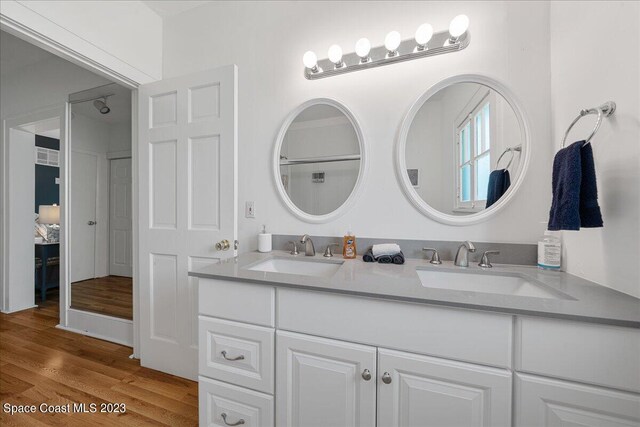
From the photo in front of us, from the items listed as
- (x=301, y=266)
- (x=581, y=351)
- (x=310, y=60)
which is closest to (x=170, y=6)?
(x=310, y=60)

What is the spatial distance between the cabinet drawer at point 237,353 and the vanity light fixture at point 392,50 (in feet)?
4.71

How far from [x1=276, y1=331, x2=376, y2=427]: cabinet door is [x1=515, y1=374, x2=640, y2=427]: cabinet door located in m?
0.44

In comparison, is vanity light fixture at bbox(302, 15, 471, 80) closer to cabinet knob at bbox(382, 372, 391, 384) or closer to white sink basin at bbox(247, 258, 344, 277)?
white sink basin at bbox(247, 258, 344, 277)

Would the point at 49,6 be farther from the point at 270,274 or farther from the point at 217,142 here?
the point at 270,274

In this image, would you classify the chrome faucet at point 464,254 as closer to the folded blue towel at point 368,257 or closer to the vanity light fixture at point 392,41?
the folded blue towel at point 368,257

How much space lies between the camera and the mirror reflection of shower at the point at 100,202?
2.23m

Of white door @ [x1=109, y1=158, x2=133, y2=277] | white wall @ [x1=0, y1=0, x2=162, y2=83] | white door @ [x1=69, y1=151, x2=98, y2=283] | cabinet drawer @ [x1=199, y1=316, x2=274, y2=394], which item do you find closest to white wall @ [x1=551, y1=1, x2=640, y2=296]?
cabinet drawer @ [x1=199, y1=316, x2=274, y2=394]

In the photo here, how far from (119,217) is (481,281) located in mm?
4130

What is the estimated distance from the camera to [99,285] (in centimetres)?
273

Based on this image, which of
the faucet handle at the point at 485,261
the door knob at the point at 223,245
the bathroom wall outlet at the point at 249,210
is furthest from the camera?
the bathroom wall outlet at the point at 249,210

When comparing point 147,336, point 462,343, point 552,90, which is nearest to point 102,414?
point 147,336

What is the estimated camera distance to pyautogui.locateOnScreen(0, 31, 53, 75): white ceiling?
210cm

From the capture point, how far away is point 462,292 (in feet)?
2.65

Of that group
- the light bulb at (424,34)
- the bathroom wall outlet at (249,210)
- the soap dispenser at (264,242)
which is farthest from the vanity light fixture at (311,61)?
the soap dispenser at (264,242)
